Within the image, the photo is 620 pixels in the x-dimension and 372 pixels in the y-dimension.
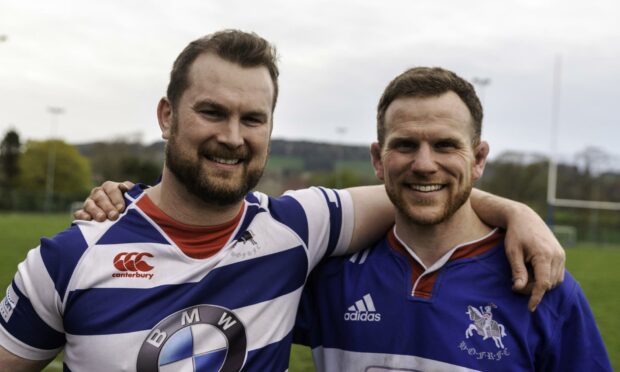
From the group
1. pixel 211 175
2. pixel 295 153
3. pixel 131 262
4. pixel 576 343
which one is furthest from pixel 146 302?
pixel 295 153

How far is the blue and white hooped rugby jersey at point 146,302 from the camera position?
197 cm

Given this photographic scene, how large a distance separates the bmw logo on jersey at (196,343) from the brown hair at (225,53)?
2.51 ft

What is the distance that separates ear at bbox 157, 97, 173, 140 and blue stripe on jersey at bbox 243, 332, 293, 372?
0.84 meters

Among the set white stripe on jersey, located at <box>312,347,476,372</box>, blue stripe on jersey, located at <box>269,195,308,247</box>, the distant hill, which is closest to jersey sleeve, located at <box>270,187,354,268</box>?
blue stripe on jersey, located at <box>269,195,308,247</box>

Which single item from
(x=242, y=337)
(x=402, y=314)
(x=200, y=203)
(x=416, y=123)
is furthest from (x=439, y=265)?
(x=200, y=203)

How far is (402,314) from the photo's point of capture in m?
2.13

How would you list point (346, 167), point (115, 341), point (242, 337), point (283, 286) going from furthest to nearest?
point (346, 167) < point (283, 286) < point (242, 337) < point (115, 341)

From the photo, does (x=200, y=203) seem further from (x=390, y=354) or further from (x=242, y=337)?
(x=390, y=354)

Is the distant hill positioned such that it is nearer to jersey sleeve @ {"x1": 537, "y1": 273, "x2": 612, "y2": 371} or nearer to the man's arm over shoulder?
jersey sleeve @ {"x1": 537, "y1": 273, "x2": 612, "y2": 371}

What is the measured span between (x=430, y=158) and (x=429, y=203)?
0.16 metres

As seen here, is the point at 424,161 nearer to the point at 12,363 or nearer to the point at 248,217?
the point at 248,217

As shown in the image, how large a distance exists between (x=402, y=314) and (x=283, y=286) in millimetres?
450

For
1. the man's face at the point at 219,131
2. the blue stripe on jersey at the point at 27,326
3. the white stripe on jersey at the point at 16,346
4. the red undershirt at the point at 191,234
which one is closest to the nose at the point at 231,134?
the man's face at the point at 219,131

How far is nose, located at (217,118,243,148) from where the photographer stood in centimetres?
209
